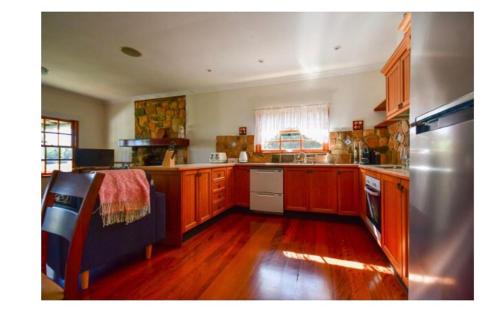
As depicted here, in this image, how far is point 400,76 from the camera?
68.1 inches

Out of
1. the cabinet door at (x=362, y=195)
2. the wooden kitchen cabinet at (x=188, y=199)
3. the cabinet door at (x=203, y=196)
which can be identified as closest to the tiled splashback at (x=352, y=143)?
the cabinet door at (x=362, y=195)

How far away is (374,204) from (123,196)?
2155 millimetres

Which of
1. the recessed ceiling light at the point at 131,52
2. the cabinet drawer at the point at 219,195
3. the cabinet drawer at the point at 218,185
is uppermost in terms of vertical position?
the recessed ceiling light at the point at 131,52

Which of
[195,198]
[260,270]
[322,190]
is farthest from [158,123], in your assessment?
[260,270]

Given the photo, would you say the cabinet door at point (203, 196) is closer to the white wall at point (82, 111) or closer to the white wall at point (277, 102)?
the white wall at point (277, 102)

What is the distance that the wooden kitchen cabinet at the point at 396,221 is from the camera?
3.80ft

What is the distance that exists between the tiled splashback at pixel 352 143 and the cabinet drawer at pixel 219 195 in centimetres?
108

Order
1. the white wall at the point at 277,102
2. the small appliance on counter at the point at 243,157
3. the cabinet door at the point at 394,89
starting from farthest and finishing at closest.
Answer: the small appliance on counter at the point at 243,157 < the white wall at the point at 277,102 < the cabinet door at the point at 394,89

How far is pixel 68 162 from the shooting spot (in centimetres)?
449

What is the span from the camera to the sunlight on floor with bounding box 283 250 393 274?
144 centimetres
